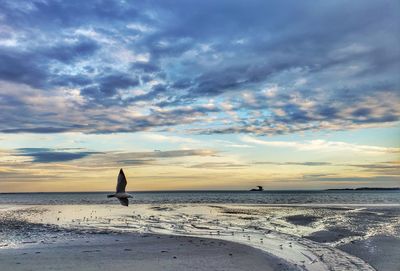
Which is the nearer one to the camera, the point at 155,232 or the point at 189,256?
the point at 189,256

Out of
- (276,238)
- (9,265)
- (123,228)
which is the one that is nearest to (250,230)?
(276,238)

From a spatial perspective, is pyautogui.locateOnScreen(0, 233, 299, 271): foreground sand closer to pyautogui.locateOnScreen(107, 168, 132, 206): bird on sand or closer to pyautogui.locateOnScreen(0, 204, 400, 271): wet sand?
pyautogui.locateOnScreen(0, 204, 400, 271): wet sand

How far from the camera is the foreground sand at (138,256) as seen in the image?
1709 centimetres

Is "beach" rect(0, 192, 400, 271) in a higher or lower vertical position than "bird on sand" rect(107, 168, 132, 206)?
lower

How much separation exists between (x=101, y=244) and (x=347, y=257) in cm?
1298

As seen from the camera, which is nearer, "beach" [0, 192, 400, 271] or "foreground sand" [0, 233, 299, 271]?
"foreground sand" [0, 233, 299, 271]

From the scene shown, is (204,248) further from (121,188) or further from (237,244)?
(121,188)

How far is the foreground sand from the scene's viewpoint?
17.1 metres

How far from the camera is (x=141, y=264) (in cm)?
1764

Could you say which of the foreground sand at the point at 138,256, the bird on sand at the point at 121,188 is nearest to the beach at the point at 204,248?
the foreground sand at the point at 138,256

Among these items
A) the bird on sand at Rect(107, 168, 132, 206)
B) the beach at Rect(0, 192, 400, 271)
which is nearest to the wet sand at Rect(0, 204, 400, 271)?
the beach at Rect(0, 192, 400, 271)

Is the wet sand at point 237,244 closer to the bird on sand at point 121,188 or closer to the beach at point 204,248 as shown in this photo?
the beach at point 204,248

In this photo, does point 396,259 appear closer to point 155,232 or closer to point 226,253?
point 226,253

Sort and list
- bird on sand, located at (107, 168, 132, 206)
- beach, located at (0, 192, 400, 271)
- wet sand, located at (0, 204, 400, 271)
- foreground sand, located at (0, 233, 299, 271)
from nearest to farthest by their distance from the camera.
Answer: foreground sand, located at (0, 233, 299, 271) → beach, located at (0, 192, 400, 271) → wet sand, located at (0, 204, 400, 271) → bird on sand, located at (107, 168, 132, 206)
